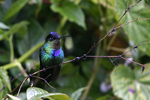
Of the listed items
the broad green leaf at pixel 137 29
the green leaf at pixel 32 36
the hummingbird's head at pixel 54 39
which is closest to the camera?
the hummingbird's head at pixel 54 39

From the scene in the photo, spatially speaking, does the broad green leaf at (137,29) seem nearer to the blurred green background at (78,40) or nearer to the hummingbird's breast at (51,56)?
the blurred green background at (78,40)

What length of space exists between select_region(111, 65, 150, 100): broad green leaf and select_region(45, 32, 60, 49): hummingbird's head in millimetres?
749

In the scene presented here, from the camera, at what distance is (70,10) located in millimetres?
1685

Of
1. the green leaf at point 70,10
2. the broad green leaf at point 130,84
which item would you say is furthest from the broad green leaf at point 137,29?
the green leaf at point 70,10

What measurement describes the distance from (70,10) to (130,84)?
0.83m

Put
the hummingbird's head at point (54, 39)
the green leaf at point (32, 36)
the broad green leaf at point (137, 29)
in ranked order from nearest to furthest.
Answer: the hummingbird's head at point (54, 39) < the broad green leaf at point (137, 29) < the green leaf at point (32, 36)

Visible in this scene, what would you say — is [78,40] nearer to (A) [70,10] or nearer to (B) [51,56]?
(A) [70,10]

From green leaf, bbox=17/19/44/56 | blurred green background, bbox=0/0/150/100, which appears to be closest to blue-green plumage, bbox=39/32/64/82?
blurred green background, bbox=0/0/150/100

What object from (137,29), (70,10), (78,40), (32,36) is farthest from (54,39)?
(78,40)

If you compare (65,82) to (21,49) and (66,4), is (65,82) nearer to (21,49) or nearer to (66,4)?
(21,49)

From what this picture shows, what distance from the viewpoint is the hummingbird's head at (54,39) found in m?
0.93

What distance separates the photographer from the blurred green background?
158cm

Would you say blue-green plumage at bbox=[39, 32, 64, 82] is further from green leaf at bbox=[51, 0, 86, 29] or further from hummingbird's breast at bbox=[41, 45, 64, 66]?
green leaf at bbox=[51, 0, 86, 29]

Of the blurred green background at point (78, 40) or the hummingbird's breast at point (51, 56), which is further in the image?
the blurred green background at point (78, 40)
